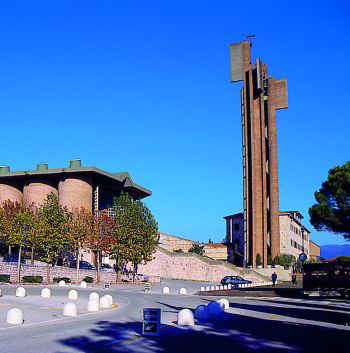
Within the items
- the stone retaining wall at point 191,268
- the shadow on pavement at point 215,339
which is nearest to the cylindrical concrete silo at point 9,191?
the stone retaining wall at point 191,268

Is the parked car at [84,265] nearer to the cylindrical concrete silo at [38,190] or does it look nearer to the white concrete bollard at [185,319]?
the cylindrical concrete silo at [38,190]

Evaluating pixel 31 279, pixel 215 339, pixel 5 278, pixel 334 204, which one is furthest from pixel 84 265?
pixel 215 339

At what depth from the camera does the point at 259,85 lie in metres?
81.6

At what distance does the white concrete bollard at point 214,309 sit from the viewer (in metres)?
21.9

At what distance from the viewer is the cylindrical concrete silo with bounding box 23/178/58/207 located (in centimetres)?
7625

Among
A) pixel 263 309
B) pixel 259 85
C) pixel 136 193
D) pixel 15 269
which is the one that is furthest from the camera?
pixel 136 193

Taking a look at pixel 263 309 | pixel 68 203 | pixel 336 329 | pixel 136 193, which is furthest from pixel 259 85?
pixel 336 329

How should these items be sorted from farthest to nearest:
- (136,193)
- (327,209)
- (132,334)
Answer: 1. (136,193)
2. (327,209)
3. (132,334)

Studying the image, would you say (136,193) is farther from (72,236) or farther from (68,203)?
(72,236)

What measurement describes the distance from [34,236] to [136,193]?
3899 centimetres

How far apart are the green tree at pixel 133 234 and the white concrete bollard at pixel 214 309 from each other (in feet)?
120

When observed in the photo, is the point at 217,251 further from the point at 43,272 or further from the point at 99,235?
the point at 43,272

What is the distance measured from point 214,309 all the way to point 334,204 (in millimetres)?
22845

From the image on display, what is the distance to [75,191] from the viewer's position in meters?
72.9
